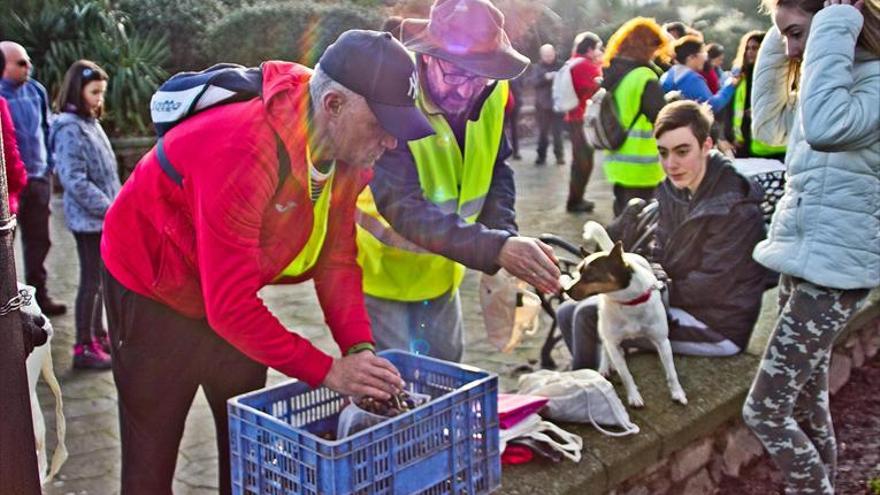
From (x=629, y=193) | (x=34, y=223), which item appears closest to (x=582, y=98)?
(x=629, y=193)

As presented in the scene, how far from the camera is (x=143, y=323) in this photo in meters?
2.57

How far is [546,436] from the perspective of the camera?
129 inches

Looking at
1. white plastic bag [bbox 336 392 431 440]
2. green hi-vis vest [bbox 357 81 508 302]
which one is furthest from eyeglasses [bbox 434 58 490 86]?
white plastic bag [bbox 336 392 431 440]

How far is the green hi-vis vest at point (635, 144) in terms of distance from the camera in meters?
6.89

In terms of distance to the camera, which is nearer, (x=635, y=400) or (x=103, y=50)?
(x=635, y=400)

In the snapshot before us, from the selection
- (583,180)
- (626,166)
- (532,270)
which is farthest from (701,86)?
(532,270)

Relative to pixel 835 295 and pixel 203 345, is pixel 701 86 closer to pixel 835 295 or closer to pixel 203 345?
pixel 835 295

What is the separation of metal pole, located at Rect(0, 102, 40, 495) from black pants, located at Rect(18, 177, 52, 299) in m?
5.18

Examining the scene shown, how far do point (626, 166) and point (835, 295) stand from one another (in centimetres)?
416

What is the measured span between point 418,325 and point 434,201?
1.70 feet

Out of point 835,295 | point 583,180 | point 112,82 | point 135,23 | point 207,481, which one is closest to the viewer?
point 835,295

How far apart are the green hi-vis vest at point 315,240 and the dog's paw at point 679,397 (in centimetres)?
184

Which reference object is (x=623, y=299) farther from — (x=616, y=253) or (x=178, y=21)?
(x=178, y=21)

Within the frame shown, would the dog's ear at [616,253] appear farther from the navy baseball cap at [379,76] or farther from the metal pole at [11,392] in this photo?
the metal pole at [11,392]
